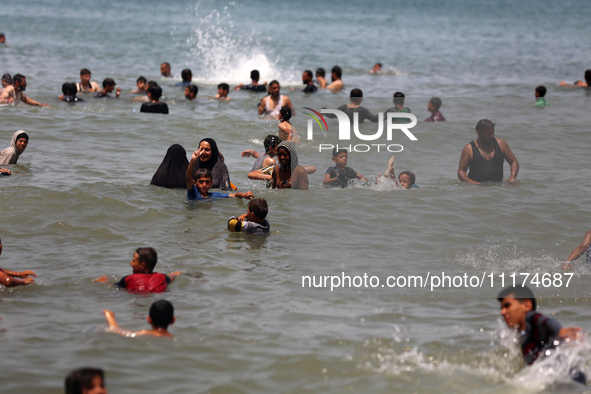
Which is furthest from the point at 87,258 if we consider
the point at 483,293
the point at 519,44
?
the point at 519,44

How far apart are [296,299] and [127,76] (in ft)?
68.4

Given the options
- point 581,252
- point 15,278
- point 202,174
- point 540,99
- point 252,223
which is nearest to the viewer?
point 15,278

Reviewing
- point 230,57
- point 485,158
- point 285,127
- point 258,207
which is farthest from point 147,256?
point 230,57

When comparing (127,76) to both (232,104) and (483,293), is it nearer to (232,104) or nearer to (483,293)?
(232,104)

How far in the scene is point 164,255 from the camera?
903 centimetres

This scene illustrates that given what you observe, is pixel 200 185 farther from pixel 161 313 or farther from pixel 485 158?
pixel 485 158

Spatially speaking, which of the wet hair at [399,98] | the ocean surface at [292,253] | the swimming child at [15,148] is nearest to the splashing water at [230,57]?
the ocean surface at [292,253]

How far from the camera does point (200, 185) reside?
10789 mm

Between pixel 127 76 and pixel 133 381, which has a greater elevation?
pixel 127 76

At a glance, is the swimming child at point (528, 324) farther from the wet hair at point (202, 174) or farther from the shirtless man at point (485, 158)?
the shirtless man at point (485, 158)

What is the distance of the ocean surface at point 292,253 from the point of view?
623cm

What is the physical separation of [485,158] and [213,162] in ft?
15.6

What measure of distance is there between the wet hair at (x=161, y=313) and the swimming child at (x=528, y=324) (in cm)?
291

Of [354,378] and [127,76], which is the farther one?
[127,76]
